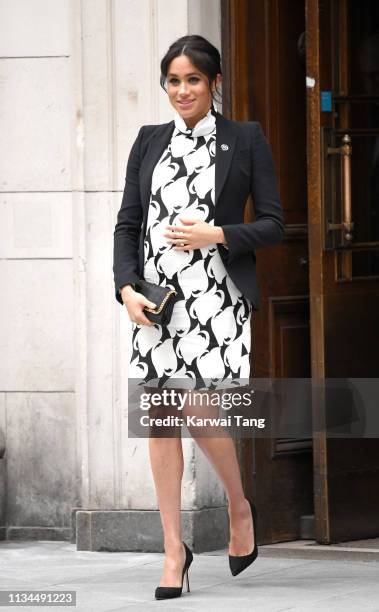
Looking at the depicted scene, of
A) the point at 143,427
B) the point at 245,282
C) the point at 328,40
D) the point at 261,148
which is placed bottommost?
the point at 143,427

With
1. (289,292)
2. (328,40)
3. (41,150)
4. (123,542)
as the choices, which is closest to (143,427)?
(123,542)

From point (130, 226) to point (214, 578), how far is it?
4.51 feet

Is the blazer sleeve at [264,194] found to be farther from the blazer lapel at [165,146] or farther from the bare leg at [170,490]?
the bare leg at [170,490]

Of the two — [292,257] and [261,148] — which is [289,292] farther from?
[261,148]

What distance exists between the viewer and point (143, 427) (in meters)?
6.14

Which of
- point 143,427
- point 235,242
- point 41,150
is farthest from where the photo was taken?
point 41,150

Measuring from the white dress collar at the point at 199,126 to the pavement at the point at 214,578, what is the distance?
1635 mm

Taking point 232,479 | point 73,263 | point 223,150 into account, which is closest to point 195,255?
point 223,150

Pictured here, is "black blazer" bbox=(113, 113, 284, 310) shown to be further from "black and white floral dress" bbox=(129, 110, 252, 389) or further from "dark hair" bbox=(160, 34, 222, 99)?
"dark hair" bbox=(160, 34, 222, 99)

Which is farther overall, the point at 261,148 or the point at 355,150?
the point at 355,150

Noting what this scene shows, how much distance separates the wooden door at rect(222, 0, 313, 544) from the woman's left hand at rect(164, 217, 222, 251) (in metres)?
1.27

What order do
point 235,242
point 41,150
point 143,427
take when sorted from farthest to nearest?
point 41,150
point 143,427
point 235,242

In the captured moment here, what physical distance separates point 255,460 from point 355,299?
2.73 feet
